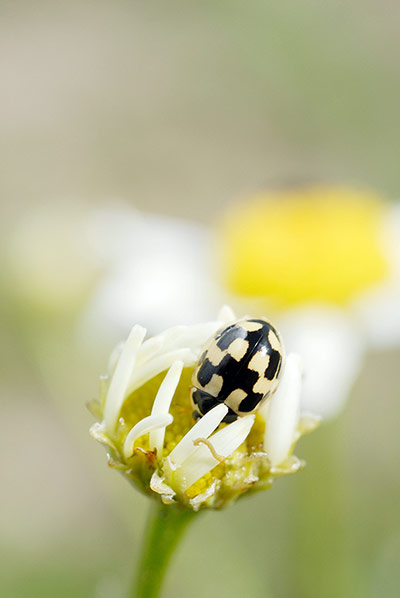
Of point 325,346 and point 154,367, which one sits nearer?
point 154,367

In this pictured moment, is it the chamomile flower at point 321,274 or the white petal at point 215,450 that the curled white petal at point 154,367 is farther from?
the chamomile flower at point 321,274

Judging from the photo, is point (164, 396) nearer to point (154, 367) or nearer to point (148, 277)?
point (154, 367)

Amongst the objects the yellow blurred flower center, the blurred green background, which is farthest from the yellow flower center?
the yellow blurred flower center

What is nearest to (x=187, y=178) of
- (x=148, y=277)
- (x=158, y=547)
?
(x=148, y=277)

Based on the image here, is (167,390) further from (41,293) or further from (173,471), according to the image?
(41,293)

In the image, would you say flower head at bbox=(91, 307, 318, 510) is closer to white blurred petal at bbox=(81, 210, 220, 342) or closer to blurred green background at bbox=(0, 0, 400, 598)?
blurred green background at bbox=(0, 0, 400, 598)

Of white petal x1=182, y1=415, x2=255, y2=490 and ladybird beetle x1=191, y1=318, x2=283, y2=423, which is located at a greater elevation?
ladybird beetle x1=191, y1=318, x2=283, y2=423
